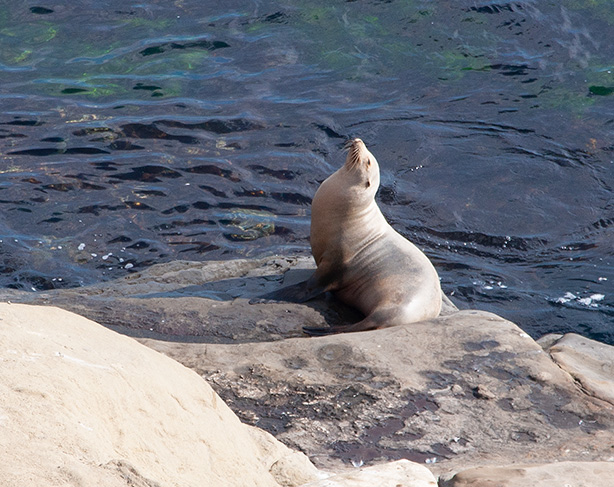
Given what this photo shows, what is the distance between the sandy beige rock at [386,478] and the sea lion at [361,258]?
294 cm

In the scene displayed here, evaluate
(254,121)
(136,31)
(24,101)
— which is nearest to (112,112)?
(24,101)

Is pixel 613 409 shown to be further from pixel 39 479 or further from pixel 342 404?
pixel 39 479

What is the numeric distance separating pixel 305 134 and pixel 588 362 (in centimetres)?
593

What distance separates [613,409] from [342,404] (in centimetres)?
155

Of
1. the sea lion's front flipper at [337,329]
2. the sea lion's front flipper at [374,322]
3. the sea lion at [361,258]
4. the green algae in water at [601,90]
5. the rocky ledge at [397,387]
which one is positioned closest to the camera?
the rocky ledge at [397,387]

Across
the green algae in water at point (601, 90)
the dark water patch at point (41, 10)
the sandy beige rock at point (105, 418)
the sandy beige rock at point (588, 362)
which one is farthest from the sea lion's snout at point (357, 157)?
the dark water patch at point (41, 10)

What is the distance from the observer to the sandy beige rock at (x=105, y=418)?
85.3 inches

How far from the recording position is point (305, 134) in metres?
10.6

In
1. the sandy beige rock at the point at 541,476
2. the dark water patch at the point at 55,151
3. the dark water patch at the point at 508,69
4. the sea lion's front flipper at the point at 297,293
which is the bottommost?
the dark water patch at the point at 55,151

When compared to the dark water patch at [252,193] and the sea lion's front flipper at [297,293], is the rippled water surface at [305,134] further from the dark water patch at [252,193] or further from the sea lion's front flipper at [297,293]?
the sea lion's front flipper at [297,293]

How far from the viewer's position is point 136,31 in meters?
13.0

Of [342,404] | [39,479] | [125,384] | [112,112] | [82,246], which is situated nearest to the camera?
[39,479]

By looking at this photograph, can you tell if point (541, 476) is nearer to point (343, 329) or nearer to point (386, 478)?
point (386, 478)

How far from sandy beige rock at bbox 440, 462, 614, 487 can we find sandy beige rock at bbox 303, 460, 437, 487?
352 mm
